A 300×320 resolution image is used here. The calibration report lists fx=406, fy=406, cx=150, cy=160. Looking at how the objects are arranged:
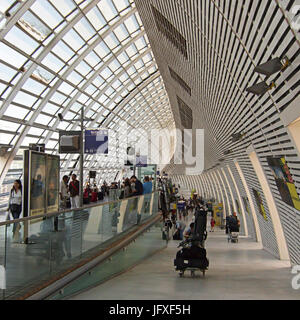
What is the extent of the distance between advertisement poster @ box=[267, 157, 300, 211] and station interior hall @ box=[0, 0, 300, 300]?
0.19ft

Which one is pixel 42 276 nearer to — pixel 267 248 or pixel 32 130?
pixel 267 248

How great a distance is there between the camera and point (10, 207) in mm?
9430

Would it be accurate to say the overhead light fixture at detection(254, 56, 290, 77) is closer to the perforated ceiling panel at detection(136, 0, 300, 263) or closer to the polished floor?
the perforated ceiling panel at detection(136, 0, 300, 263)

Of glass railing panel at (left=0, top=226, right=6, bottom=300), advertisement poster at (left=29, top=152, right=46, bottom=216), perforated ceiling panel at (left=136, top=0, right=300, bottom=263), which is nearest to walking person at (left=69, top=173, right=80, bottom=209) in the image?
advertisement poster at (left=29, top=152, right=46, bottom=216)

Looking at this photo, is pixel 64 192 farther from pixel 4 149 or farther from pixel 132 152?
pixel 132 152

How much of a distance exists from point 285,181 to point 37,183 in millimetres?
6179

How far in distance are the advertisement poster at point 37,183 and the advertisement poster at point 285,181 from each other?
5.77m

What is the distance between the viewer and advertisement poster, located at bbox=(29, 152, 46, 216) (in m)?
8.57

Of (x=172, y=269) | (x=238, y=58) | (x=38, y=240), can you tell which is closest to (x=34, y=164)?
(x=38, y=240)

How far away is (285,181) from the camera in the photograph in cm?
1051

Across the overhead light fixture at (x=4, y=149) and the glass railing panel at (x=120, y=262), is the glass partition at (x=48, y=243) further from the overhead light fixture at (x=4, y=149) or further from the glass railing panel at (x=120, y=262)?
the overhead light fixture at (x=4, y=149)

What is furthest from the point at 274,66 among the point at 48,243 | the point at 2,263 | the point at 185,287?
the point at 185,287

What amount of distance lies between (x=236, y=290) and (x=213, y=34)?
19.4 ft

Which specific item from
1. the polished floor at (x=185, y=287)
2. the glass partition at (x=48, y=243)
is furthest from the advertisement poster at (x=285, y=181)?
the glass partition at (x=48, y=243)
